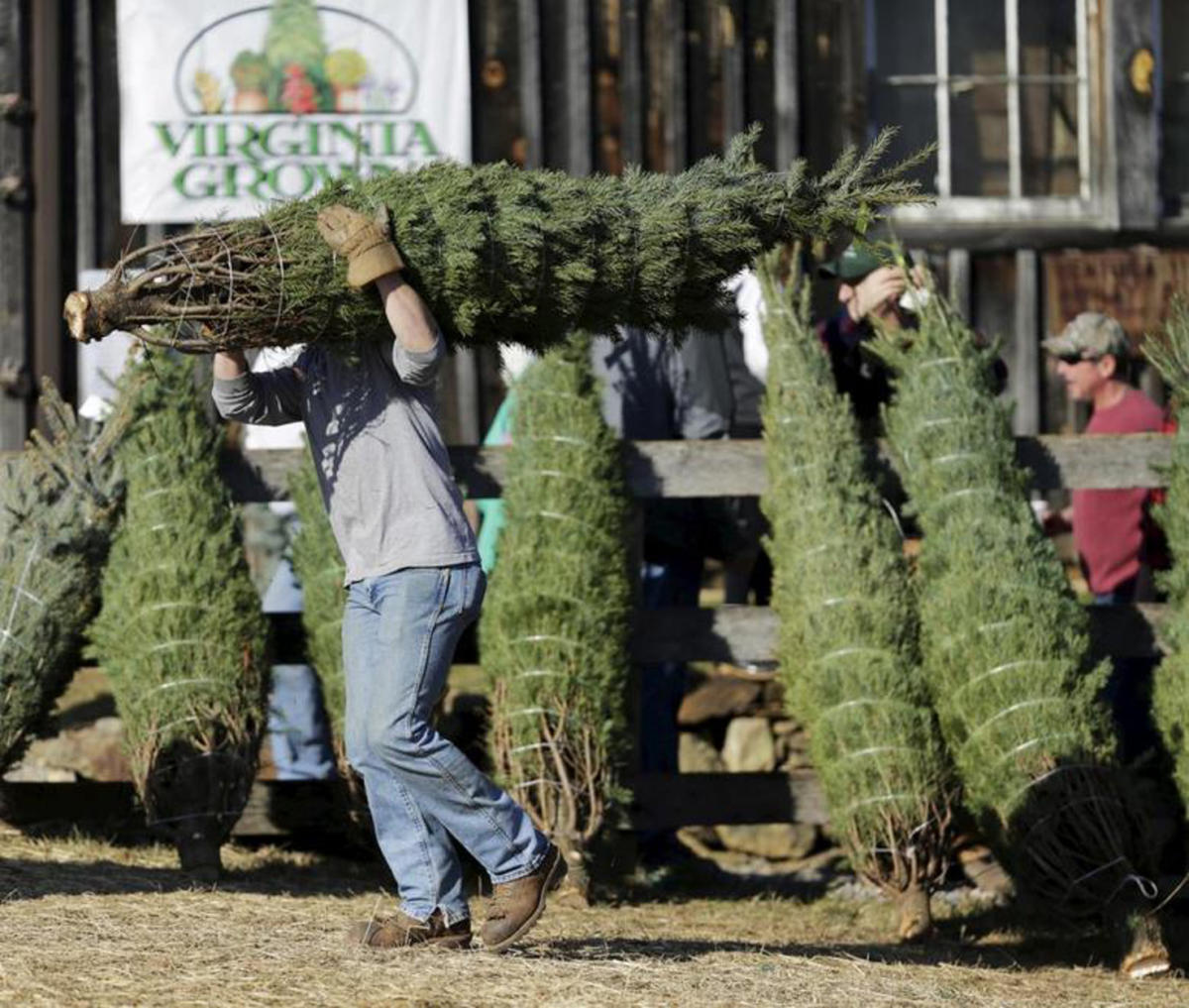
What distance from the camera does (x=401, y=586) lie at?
17.9ft

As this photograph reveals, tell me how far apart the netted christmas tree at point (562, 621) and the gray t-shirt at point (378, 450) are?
174 centimetres

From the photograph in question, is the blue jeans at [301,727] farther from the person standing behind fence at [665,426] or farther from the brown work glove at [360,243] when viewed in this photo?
the brown work glove at [360,243]

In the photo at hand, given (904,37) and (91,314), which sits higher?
(904,37)

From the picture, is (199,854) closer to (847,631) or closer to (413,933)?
(413,933)

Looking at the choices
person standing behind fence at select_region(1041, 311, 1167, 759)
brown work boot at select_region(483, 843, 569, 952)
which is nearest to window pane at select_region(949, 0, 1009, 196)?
person standing behind fence at select_region(1041, 311, 1167, 759)

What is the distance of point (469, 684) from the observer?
9359 millimetres

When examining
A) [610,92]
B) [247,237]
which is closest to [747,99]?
[610,92]

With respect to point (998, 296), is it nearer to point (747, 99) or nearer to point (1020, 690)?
point (747, 99)

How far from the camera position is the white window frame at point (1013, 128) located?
10844mm

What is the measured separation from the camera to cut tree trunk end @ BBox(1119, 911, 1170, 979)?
22.6ft

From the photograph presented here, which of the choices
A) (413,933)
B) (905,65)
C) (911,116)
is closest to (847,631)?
(413,933)

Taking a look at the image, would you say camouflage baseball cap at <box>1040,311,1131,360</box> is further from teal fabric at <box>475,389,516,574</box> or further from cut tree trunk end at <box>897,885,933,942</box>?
cut tree trunk end at <box>897,885,933,942</box>

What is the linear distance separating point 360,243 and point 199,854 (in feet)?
9.04

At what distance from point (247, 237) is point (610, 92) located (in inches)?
212
